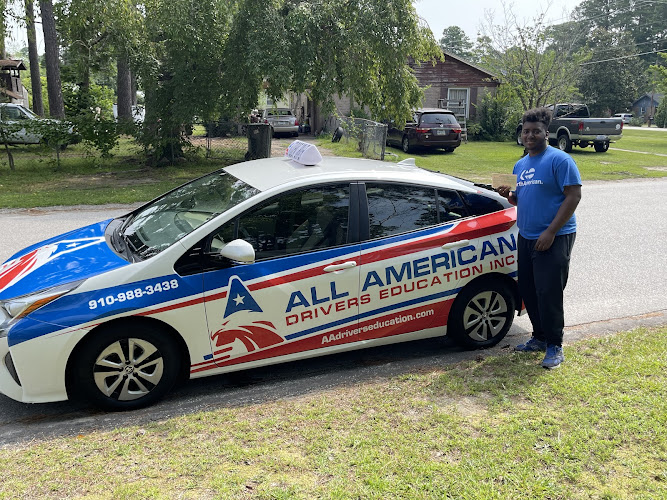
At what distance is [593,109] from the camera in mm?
65562

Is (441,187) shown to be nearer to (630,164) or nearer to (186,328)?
(186,328)

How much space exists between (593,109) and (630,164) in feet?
167

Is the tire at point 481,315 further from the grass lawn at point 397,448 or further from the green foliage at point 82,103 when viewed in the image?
the green foliage at point 82,103

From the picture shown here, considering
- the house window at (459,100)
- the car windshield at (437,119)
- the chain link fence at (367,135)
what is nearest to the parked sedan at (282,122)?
the chain link fence at (367,135)

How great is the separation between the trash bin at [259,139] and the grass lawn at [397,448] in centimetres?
1330

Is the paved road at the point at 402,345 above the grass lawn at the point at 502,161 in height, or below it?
below

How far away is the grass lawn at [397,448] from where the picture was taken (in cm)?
290

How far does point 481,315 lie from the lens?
15.9 ft

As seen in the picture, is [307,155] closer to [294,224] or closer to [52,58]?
[294,224]

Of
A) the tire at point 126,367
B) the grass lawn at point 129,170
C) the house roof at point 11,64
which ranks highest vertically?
the house roof at point 11,64

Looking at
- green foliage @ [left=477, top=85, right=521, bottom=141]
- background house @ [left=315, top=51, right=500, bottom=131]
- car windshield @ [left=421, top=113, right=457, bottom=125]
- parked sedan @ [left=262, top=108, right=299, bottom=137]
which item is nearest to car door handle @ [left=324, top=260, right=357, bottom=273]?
car windshield @ [left=421, top=113, right=457, bottom=125]

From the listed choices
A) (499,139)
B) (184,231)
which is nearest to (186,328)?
(184,231)

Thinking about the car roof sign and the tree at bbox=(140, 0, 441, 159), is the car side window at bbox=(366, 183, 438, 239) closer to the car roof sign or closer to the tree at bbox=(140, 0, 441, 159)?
the car roof sign

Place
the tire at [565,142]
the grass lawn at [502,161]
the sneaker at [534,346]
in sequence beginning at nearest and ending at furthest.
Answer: the sneaker at [534,346]
the grass lawn at [502,161]
the tire at [565,142]
